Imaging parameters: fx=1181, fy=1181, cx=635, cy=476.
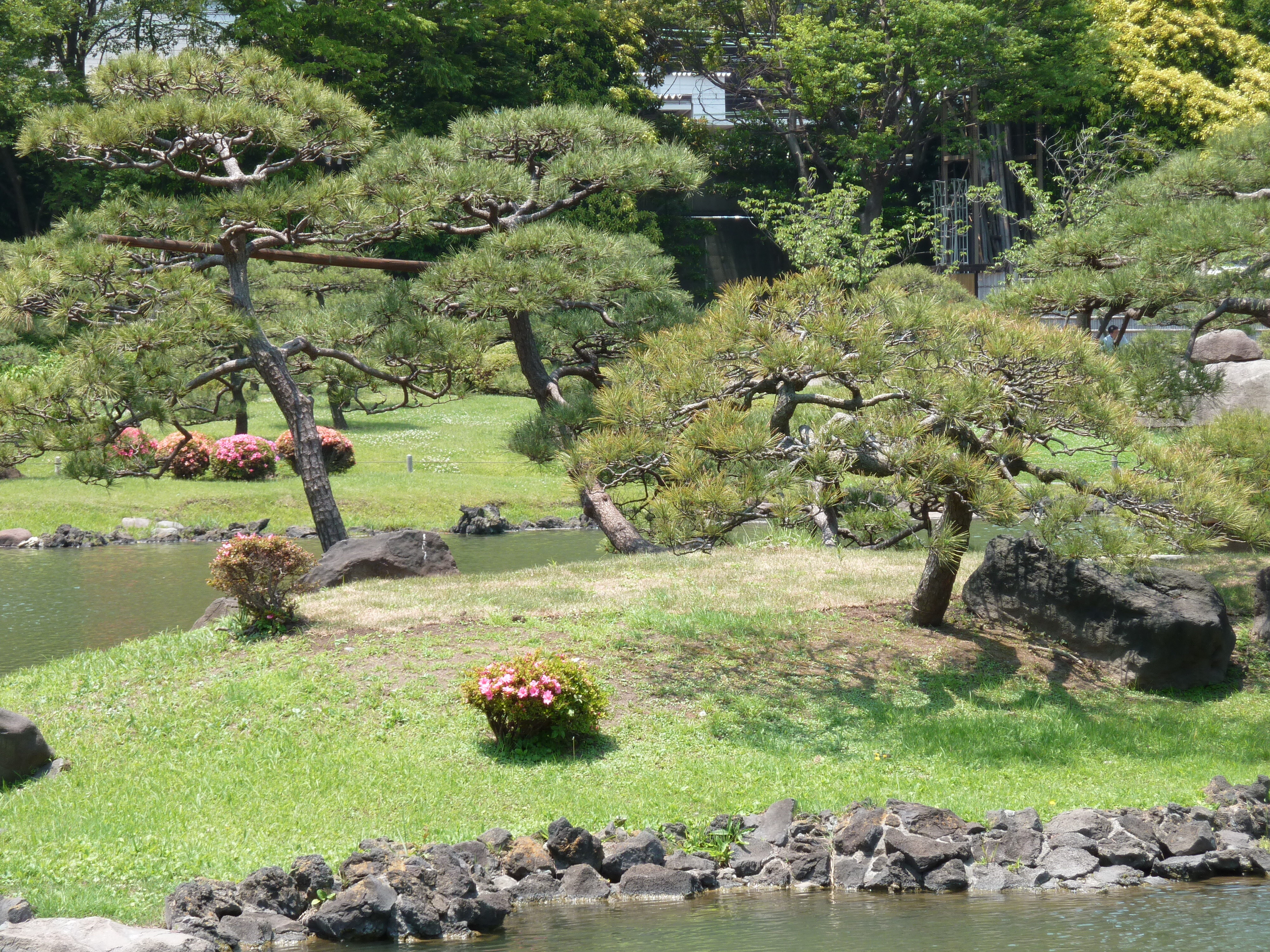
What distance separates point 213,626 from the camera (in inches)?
471

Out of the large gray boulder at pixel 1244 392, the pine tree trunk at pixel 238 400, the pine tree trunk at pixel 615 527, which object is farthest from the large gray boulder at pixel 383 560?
the large gray boulder at pixel 1244 392

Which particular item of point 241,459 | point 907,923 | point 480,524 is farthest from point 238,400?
point 907,923

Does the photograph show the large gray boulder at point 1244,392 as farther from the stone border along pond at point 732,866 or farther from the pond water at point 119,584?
the stone border along pond at point 732,866

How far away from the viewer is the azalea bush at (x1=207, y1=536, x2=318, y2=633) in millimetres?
11195

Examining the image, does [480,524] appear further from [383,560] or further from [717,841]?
[717,841]

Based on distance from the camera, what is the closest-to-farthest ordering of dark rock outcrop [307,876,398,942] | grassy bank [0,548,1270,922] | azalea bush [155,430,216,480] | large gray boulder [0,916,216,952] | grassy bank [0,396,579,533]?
large gray boulder [0,916,216,952]
dark rock outcrop [307,876,398,942]
grassy bank [0,548,1270,922]
grassy bank [0,396,579,533]
azalea bush [155,430,216,480]

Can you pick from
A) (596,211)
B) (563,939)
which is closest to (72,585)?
(563,939)

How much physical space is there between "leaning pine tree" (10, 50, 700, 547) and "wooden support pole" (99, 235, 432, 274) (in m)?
0.03

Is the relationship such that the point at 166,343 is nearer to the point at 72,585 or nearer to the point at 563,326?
the point at 563,326

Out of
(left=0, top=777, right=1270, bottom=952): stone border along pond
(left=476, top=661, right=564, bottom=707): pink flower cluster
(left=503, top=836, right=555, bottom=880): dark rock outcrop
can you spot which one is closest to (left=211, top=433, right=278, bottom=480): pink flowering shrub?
(left=476, top=661, right=564, bottom=707): pink flower cluster

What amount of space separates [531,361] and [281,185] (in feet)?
12.4

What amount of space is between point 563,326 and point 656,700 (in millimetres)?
6506

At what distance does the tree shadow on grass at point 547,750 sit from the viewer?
9102 mm

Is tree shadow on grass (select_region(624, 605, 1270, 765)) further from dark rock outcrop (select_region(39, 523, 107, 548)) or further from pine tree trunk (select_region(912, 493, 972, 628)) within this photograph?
dark rock outcrop (select_region(39, 523, 107, 548))
